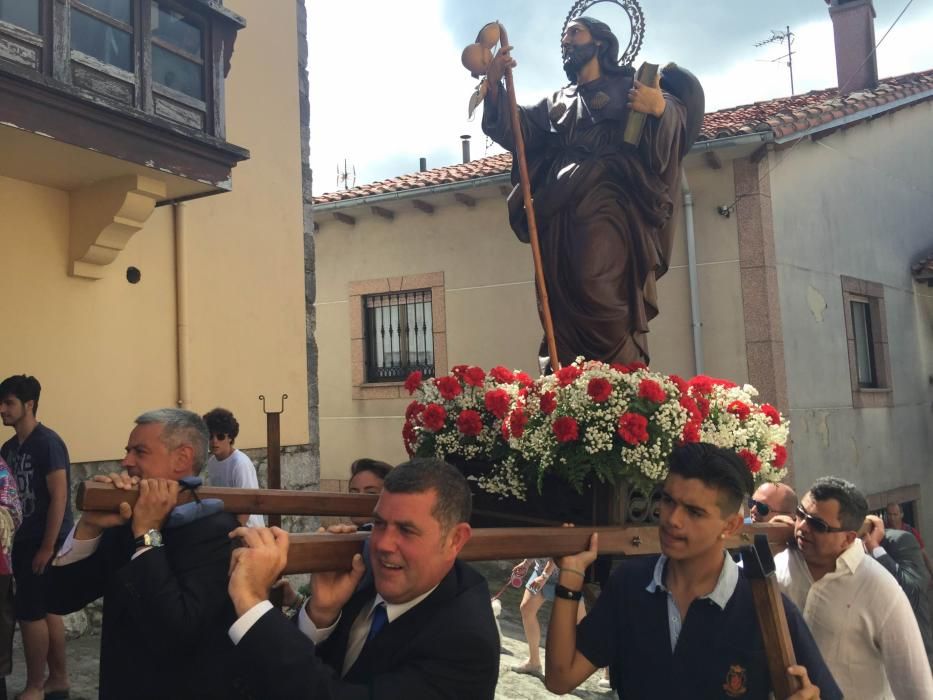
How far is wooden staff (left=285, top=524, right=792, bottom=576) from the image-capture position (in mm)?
1621

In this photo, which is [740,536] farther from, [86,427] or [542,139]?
[86,427]

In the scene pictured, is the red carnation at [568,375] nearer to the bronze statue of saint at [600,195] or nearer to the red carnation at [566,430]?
the red carnation at [566,430]

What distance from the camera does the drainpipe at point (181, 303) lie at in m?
7.33

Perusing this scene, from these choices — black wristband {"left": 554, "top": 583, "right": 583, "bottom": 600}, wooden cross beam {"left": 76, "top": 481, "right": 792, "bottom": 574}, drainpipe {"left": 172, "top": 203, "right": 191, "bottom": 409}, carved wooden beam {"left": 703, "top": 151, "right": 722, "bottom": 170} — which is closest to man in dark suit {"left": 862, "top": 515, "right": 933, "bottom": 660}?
wooden cross beam {"left": 76, "top": 481, "right": 792, "bottom": 574}

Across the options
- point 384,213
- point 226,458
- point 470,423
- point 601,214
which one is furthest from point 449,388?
point 384,213

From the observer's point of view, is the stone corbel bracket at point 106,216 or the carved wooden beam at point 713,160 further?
the carved wooden beam at point 713,160

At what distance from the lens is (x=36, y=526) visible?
4.58 metres

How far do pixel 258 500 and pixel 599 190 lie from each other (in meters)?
2.22

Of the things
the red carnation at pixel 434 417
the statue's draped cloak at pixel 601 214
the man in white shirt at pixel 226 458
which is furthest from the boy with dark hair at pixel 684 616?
the man in white shirt at pixel 226 458

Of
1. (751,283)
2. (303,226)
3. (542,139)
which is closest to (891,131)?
(751,283)

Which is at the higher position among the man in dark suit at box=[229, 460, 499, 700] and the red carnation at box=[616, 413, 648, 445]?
the red carnation at box=[616, 413, 648, 445]

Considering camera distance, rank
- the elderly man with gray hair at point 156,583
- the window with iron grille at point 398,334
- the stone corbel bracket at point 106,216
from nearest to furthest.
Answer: the elderly man with gray hair at point 156,583, the stone corbel bracket at point 106,216, the window with iron grille at point 398,334

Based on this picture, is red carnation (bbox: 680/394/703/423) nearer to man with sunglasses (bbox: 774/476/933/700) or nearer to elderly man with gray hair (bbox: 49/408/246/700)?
man with sunglasses (bbox: 774/476/933/700)

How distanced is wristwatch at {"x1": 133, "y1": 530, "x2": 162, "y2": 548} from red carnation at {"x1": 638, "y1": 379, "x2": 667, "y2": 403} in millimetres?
1543
